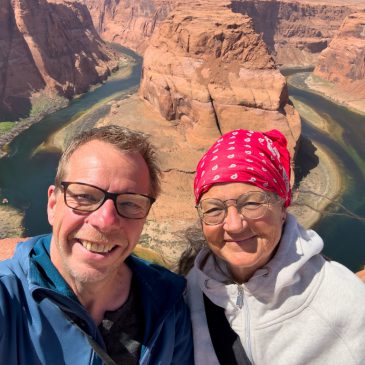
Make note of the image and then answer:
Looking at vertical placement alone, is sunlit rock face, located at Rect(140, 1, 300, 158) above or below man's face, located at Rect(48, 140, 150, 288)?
below

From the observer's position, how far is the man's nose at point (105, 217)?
11.5 feet

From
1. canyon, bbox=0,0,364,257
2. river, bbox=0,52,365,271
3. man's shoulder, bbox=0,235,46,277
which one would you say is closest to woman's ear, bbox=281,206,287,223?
man's shoulder, bbox=0,235,46,277

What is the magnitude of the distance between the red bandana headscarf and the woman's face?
0.10 metres

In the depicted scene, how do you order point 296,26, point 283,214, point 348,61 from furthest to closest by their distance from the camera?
point 296,26 → point 348,61 → point 283,214

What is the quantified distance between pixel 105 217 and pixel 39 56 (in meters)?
72.0

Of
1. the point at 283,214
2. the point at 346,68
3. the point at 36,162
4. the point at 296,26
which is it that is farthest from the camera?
the point at 296,26

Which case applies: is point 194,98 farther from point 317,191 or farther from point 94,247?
point 94,247

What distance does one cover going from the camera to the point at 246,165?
157 inches

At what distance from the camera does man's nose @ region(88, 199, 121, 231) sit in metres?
3.52

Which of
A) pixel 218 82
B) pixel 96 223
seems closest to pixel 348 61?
Answer: pixel 218 82

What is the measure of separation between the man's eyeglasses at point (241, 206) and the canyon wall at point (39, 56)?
60671 millimetres

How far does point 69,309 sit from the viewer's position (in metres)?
3.30

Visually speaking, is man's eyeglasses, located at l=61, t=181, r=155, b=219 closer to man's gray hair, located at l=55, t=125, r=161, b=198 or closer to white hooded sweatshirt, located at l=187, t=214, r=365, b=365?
man's gray hair, located at l=55, t=125, r=161, b=198

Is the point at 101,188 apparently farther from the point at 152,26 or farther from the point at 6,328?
the point at 152,26
